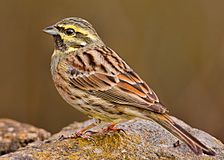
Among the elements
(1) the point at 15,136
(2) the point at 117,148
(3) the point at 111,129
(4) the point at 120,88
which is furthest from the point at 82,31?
(1) the point at 15,136

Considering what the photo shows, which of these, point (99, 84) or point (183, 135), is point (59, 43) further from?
point (183, 135)

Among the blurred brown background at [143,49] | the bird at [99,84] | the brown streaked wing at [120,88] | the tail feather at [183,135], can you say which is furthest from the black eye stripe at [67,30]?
the blurred brown background at [143,49]

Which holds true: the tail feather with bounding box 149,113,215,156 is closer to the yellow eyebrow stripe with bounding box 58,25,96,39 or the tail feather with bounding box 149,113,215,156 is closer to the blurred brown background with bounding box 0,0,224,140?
the yellow eyebrow stripe with bounding box 58,25,96,39

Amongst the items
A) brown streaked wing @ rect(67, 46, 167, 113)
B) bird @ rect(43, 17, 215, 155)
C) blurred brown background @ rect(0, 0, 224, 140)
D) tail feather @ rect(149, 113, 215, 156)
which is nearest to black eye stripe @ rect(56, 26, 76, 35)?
bird @ rect(43, 17, 215, 155)

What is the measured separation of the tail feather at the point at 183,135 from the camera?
292 inches

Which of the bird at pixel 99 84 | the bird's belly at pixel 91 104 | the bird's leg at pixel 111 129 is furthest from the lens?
the bird's leg at pixel 111 129

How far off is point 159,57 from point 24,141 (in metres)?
2.88

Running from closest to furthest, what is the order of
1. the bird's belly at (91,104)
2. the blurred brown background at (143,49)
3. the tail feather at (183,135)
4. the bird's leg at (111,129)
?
the tail feather at (183,135), the bird's belly at (91,104), the bird's leg at (111,129), the blurred brown background at (143,49)

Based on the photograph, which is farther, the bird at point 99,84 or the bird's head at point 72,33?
the bird's head at point 72,33

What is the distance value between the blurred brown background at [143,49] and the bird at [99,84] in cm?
263

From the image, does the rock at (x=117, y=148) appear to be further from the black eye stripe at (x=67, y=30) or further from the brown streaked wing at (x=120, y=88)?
the black eye stripe at (x=67, y=30)

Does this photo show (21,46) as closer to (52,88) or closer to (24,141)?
(52,88)

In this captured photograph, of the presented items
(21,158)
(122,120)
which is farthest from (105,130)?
(21,158)

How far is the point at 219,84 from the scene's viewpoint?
11352 millimetres
